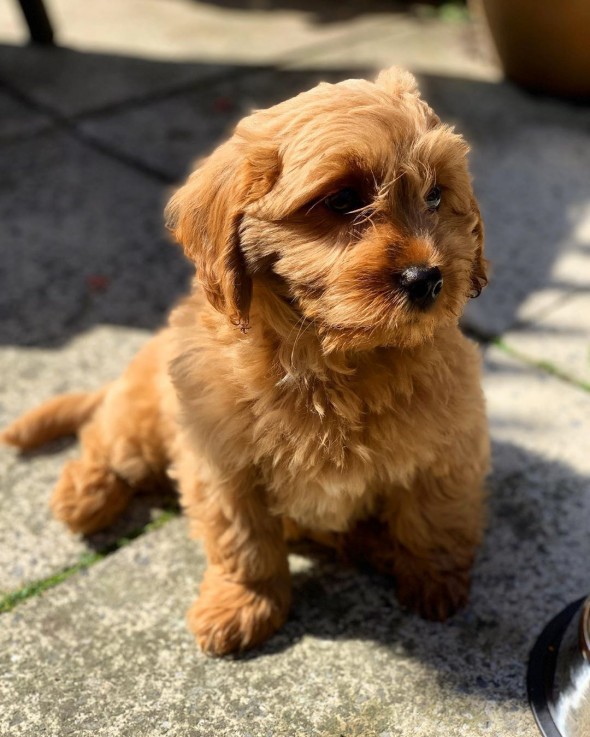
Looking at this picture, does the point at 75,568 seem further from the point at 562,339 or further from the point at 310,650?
the point at 562,339

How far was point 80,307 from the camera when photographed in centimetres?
420

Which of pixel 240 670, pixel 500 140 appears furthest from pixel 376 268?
pixel 500 140

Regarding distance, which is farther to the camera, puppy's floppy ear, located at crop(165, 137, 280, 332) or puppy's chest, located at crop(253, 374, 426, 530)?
puppy's chest, located at crop(253, 374, 426, 530)

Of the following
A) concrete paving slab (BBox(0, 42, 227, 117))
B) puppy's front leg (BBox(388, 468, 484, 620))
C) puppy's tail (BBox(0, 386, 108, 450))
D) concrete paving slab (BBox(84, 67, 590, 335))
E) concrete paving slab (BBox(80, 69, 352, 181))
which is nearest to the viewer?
puppy's front leg (BBox(388, 468, 484, 620))

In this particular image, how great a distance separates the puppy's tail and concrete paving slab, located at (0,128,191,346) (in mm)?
682

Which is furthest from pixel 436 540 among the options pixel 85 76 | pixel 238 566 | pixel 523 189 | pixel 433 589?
pixel 85 76

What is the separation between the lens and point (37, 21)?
6906 millimetres

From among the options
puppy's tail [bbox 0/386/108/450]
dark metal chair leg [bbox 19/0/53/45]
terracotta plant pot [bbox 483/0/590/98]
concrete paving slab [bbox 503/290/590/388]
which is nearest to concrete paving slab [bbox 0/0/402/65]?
dark metal chair leg [bbox 19/0/53/45]

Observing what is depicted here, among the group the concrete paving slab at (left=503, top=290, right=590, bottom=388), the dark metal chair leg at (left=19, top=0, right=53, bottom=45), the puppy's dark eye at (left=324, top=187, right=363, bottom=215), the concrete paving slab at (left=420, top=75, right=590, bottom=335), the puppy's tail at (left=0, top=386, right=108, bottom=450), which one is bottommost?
the concrete paving slab at (left=503, top=290, right=590, bottom=388)

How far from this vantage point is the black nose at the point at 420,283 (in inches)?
80.3

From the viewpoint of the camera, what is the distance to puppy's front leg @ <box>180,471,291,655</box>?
2.55 metres

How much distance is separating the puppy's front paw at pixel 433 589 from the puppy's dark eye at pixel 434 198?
1.18 meters

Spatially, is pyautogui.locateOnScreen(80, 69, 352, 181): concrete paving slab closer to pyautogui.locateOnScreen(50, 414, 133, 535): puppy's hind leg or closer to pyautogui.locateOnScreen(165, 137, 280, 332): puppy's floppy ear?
pyautogui.locateOnScreen(50, 414, 133, 535): puppy's hind leg

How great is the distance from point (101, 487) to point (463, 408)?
1.40 m
